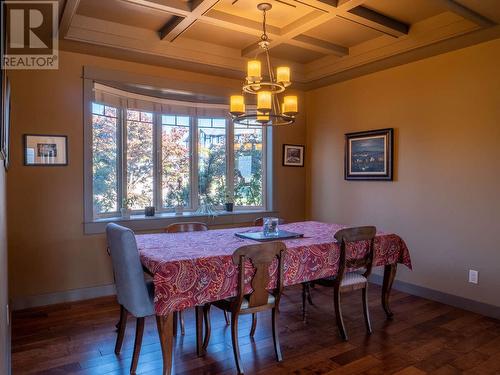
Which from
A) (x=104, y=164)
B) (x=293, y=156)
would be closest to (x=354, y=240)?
(x=293, y=156)

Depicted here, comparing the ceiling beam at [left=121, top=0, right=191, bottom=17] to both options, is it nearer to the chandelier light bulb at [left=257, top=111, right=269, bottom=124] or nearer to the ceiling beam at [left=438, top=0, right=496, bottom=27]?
the chandelier light bulb at [left=257, top=111, right=269, bottom=124]

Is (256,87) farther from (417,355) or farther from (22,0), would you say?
(417,355)

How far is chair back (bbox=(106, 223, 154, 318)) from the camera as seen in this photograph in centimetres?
219

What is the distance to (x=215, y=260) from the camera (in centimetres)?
229

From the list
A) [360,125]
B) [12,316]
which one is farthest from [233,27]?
[12,316]

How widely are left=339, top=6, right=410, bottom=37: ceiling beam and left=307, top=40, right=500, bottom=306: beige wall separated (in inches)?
23.2

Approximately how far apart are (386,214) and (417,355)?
6.31 ft

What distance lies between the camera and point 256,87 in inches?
108

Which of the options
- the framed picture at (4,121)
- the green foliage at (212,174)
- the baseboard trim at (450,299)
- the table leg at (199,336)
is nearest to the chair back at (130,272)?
the table leg at (199,336)

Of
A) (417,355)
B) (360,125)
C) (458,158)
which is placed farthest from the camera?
(360,125)

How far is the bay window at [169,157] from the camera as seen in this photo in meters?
4.04

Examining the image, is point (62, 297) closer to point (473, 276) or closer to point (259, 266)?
point (259, 266)
